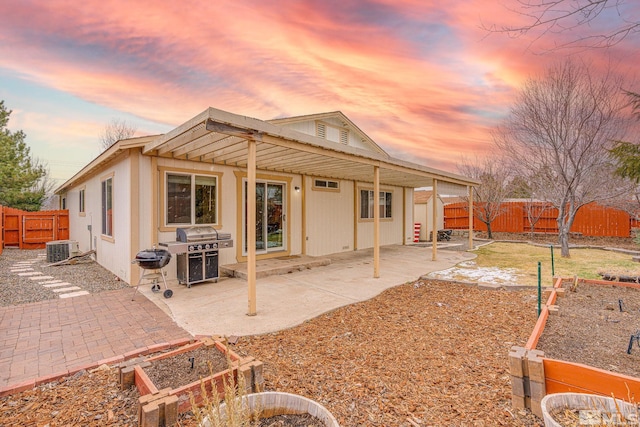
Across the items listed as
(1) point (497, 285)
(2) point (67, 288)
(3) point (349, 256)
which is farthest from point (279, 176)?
(1) point (497, 285)

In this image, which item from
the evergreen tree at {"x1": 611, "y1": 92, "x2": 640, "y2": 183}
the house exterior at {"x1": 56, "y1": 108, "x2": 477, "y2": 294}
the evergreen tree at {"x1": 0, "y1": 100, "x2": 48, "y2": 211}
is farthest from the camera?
the evergreen tree at {"x1": 0, "y1": 100, "x2": 48, "y2": 211}

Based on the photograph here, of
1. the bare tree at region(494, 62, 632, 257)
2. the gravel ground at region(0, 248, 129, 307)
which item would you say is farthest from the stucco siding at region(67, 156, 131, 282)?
the bare tree at region(494, 62, 632, 257)

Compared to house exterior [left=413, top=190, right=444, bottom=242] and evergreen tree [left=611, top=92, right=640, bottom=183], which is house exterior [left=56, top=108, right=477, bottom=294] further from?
house exterior [left=413, top=190, right=444, bottom=242]

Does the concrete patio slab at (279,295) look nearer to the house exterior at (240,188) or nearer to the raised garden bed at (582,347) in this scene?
the house exterior at (240,188)

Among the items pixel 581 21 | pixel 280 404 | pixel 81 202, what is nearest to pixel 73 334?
pixel 280 404

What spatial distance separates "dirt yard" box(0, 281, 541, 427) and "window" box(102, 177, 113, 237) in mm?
5470

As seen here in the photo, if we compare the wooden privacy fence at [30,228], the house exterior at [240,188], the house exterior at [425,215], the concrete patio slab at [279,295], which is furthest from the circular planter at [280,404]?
the wooden privacy fence at [30,228]

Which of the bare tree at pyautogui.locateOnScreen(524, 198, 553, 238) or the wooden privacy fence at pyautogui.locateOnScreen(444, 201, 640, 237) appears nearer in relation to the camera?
the wooden privacy fence at pyautogui.locateOnScreen(444, 201, 640, 237)

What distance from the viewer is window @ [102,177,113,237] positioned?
23.1ft

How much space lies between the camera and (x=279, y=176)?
8078 millimetres

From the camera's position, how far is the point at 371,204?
37.6 feet

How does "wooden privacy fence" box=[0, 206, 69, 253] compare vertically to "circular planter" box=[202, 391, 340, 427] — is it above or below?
above

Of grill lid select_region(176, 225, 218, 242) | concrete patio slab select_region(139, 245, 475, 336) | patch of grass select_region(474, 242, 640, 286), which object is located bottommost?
patch of grass select_region(474, 242, 640, 286)

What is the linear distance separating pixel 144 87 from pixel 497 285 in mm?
10147
